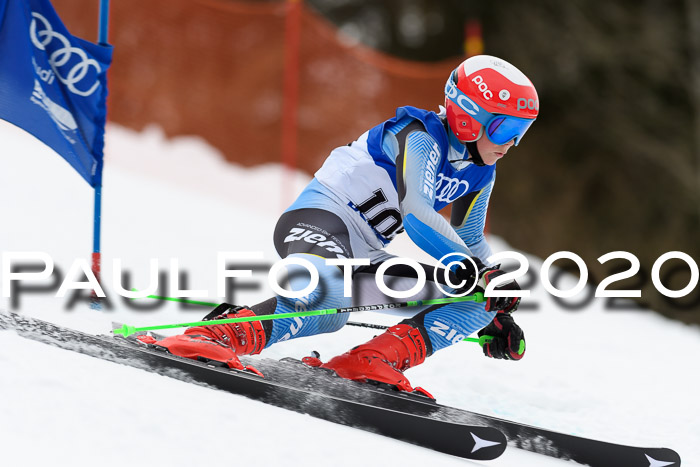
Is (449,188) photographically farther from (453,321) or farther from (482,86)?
(453,321)

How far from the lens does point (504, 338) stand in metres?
3.69

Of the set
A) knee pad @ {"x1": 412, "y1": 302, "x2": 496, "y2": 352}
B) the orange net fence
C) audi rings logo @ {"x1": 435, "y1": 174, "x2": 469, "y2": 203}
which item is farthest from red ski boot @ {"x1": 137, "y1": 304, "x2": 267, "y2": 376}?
the orange net fence

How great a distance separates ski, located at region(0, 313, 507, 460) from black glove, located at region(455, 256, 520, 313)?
538mm

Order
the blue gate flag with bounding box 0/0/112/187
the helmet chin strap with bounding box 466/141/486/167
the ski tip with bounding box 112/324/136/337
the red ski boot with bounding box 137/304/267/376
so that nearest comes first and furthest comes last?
the red ski boot with bounding box 137/304/267/376 → the ski tip with bounding box 112/324/136/337 → the helmet chin strap with bounding box 466/141/486/167 → the blue gate flag with bounding box 0/0/112/187

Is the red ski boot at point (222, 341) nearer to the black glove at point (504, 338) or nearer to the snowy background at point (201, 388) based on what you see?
the snowy background at point (201, 388)

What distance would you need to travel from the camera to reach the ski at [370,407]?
9.30ft

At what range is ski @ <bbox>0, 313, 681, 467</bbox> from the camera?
2834 millimetres

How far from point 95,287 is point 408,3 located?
1173cm

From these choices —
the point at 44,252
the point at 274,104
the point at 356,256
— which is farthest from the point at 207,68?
the point at 356,256

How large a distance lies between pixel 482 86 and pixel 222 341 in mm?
1423

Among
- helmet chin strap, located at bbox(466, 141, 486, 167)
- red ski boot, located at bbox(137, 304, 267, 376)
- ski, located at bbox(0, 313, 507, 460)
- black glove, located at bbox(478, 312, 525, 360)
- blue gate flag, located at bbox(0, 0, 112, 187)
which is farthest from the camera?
blue gate flag, located at bbox(0, 0, 112, 187)

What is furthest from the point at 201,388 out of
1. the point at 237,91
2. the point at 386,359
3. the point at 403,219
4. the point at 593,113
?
the point at 593,113

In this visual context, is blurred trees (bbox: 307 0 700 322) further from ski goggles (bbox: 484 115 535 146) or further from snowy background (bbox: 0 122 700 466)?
ski goggles (bbox: 484 115 535 146)

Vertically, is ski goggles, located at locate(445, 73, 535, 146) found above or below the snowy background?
above
